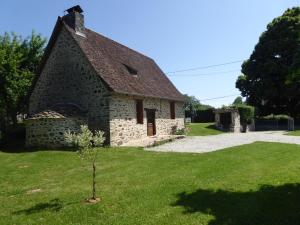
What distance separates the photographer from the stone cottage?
57.5 feet

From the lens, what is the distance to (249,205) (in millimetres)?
7055

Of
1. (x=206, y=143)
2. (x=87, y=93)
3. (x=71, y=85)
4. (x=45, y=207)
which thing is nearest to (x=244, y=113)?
(x=206, y=143)

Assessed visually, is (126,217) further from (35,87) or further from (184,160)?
(35,87)

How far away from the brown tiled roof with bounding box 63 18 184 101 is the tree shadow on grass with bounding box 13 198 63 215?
10371 millimetres

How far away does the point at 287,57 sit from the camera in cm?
3616

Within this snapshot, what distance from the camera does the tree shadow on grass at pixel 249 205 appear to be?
6250 mm

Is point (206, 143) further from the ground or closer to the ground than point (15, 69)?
closer to the ground

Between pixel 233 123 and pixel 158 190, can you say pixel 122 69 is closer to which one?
pixel 158 190

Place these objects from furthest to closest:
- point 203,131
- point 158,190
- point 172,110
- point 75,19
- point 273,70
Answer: point 273,70 → point 203,131 → point 172,110 → point 75,19 → point 158,190

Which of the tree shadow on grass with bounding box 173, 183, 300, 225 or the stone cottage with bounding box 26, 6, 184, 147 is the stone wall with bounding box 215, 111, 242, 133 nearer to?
the stone cottage with bounding box 26, 6, 184, 147

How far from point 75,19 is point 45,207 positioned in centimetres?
1534

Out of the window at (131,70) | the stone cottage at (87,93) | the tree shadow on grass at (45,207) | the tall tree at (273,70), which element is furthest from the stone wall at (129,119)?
the tall tree at (273,70)

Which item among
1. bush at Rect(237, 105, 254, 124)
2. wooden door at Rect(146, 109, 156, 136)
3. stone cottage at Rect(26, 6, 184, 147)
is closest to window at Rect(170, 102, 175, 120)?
stone cottage at Rect(26, 6, 184, 147)

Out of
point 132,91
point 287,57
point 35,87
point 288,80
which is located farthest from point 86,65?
point 287,57
